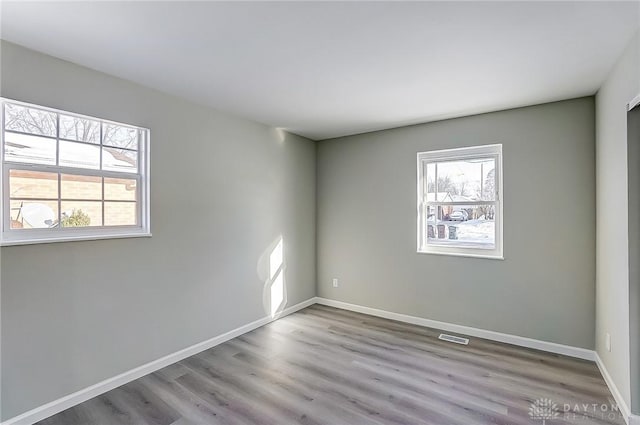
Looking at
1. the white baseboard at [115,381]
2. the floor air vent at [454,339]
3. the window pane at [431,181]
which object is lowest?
the floor air vent at [454,339]

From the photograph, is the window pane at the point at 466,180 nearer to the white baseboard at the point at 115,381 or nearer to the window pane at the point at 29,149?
the white baseboard at the point at 115,381

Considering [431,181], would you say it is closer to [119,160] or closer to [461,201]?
[461,201]

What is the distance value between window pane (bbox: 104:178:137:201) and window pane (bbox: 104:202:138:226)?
2.0 inches

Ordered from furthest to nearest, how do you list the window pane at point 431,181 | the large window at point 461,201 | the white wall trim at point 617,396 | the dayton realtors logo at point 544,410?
the window pane at point 431,181
the large window at point 461,201
the dayton realtors logo at point 544,410
the white wall trim at point 617,396

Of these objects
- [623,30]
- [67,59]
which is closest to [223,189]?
[67,59]

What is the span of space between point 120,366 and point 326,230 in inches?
117

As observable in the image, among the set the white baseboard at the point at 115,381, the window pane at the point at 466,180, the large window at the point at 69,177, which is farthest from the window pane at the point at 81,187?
the window pane at the point at 466,180

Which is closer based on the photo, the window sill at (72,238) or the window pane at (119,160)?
the window sill at (72,238)

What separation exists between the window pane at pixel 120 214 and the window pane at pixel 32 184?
378 millimetres

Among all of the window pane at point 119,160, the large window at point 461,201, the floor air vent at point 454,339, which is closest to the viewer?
the window pane at point 119,160

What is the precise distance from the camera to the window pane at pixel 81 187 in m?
2.36

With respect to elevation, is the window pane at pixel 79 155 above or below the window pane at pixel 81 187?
above

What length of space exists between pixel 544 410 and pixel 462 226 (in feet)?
6.47

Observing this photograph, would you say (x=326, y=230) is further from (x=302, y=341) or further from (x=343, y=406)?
(x=343, y=406)
